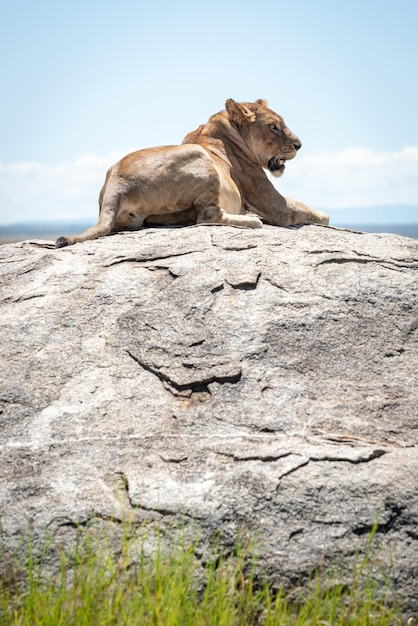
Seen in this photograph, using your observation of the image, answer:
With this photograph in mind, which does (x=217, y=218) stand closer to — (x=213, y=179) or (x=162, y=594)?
(x=213, y=179)

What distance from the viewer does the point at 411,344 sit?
541cm

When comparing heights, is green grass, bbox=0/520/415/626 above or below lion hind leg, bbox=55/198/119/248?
below

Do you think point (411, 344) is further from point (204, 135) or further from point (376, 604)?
point (204, 135)

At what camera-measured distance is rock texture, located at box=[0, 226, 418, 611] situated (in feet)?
14.0

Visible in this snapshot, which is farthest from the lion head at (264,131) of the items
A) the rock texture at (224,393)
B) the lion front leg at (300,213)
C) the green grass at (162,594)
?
the green grass at (162,594)

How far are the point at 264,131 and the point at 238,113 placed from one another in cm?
36

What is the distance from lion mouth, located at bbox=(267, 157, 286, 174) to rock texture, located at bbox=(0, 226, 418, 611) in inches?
116

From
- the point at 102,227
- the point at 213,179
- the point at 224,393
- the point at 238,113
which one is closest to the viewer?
the point at 224,393

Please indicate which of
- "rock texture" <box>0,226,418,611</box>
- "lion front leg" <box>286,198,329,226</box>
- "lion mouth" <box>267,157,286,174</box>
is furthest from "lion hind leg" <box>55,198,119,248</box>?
"lion mouth" <box>267,157,286,174</box>

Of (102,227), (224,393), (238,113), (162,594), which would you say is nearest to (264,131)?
(238,113)

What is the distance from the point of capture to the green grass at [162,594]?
3602 mm

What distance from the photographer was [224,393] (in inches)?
196

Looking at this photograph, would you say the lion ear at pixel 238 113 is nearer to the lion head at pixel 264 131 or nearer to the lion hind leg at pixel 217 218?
the lion head at pixel 264 131

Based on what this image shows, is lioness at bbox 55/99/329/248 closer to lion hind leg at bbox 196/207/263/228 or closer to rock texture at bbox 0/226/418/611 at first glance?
lion hind leg at bbox 196/207/263/228
